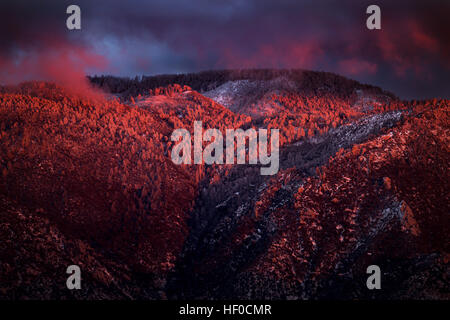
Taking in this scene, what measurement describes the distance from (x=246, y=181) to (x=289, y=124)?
66.7 ft

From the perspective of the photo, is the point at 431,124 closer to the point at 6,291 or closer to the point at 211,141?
the point at 211,141

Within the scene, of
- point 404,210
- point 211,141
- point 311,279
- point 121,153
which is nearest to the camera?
point 311,279

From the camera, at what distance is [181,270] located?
42.0m

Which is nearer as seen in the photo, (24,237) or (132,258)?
(24,237)

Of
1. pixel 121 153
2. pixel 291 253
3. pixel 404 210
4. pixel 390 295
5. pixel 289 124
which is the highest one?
pixel 289 124

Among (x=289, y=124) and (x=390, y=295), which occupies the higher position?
(x=289, y=124)

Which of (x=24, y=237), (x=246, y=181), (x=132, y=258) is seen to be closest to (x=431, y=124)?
(x=246, y=181)

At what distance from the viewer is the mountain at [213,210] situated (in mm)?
37125

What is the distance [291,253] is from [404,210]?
10.7m

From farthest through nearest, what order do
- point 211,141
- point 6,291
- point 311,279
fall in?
point 211,141 < point 311,279 < point 6,291

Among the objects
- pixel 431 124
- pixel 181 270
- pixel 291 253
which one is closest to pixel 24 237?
pixel 181 270

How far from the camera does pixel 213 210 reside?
49875 mm

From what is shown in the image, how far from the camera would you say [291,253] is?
39.9 meters

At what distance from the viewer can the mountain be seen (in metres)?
37.1
